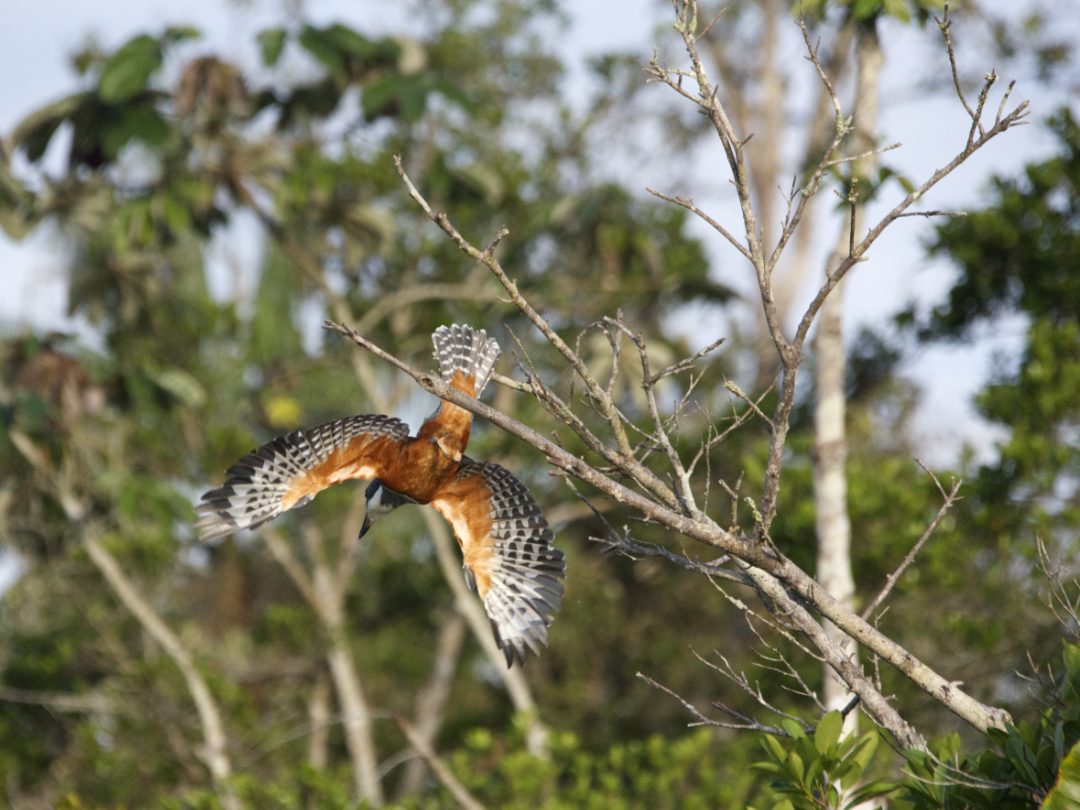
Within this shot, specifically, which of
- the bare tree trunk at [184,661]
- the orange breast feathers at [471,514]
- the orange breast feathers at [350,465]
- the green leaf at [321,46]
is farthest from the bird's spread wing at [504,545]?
the bare tree trunk at [184,661]

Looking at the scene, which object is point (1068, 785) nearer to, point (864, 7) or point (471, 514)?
point (471, 514)

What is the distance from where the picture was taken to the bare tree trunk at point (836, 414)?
5.68 m

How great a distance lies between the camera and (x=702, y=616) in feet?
44.1

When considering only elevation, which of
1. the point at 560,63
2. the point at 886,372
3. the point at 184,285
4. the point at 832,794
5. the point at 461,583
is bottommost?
the point at 832,794

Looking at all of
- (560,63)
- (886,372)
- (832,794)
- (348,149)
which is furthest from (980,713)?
(560,63)

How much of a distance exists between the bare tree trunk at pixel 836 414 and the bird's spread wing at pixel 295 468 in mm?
1880

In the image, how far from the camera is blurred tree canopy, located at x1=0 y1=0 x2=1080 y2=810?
24.6 ft

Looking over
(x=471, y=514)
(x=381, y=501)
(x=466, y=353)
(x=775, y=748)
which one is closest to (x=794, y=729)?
(x=775, y=748)

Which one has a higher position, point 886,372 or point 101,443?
point 886,372

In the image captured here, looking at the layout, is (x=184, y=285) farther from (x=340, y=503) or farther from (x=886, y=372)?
(x=886, y=372)

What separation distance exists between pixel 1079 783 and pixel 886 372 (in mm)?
5809

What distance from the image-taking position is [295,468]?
4.74 metres

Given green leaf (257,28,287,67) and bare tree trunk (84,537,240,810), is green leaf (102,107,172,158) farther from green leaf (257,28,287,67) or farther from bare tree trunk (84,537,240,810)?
bare tree trunk (84,537,240,810)

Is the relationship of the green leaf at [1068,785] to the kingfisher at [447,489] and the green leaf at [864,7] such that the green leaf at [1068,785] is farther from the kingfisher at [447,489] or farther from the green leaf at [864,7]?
the green leaf at [864,7]
